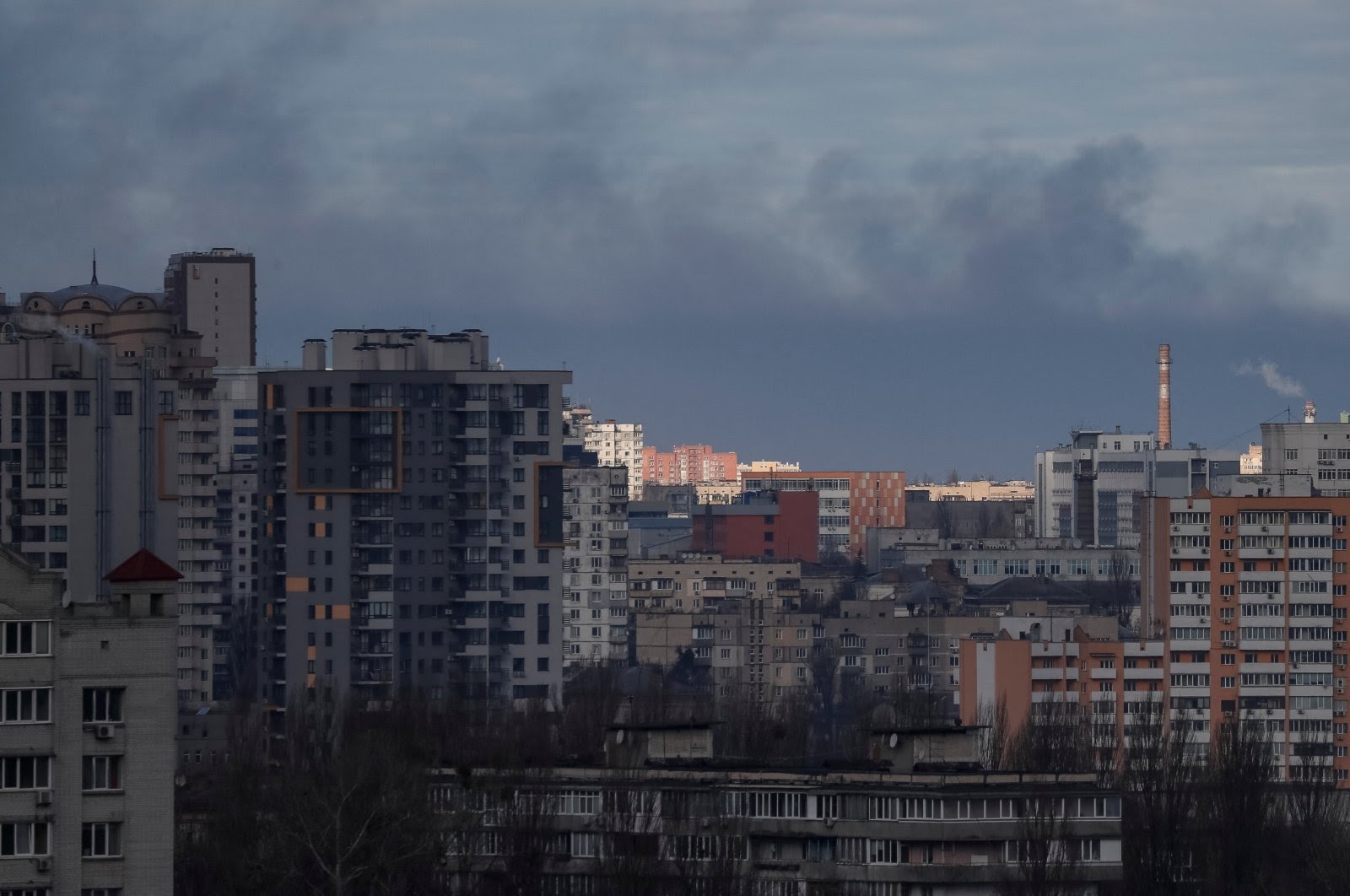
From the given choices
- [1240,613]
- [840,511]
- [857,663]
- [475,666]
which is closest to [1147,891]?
[1240,613]

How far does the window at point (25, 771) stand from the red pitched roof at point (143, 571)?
196 cm

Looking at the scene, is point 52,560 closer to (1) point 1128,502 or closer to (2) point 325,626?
(2) point 325,626

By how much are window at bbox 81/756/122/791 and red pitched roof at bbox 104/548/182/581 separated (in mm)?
1824

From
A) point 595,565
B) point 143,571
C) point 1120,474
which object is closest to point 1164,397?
point 1120,474

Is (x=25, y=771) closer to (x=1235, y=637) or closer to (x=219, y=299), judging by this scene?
(x=1235, y=637)

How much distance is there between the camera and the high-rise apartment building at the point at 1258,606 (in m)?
70.2

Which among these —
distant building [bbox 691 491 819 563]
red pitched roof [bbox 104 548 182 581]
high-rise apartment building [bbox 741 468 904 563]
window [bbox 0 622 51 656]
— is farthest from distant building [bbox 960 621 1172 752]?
high-rise apartment building [bbox 741 468 904 563]

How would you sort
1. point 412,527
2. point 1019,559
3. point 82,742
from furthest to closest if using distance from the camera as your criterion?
1. point 1019,559
2. point 412,527
3. point 82,742

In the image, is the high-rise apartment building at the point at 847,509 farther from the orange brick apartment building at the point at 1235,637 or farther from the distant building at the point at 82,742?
the distant building at the point at 82,742

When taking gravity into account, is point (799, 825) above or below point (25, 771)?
below

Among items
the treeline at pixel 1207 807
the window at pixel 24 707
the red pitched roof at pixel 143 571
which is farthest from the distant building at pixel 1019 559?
the window at pixel 24 707

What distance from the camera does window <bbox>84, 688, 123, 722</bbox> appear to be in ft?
94.0

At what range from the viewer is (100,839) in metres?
28.5

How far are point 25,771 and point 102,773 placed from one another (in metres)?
0.76
